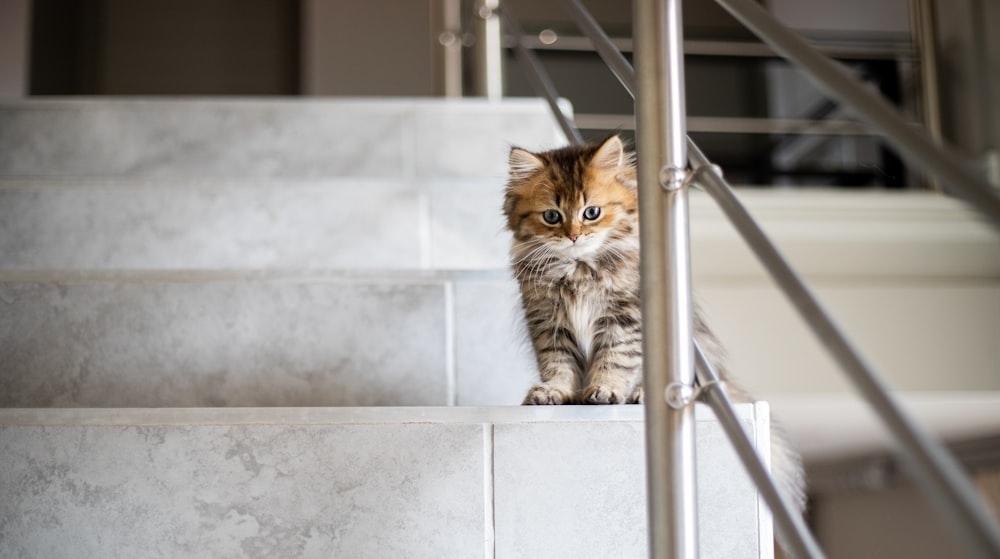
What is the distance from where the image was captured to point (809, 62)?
1.99 feet

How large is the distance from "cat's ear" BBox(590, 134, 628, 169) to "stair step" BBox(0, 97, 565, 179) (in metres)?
0.66

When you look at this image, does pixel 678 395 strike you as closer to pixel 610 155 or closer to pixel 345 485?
pixel 345 485

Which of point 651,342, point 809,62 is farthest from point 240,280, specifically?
point 809,62

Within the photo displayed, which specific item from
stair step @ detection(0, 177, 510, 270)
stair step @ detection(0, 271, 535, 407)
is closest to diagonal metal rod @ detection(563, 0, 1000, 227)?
stair step @ detection(0, 271, 535, 407)

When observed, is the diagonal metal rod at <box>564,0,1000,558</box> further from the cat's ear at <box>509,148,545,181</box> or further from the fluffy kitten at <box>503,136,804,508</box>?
the cat's ear at <box>509,148,545,181</box>

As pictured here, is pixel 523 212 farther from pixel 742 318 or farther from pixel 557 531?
pixel 742 318

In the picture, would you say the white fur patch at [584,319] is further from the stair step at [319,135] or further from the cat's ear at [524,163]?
the stair step at [319,135]

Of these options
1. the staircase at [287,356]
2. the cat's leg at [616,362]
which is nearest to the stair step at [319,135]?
the staircase at [287,356]

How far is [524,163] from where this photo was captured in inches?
55.9

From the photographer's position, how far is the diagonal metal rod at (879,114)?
1.45ft

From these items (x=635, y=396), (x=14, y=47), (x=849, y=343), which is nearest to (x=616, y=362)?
(x=635, y=396)

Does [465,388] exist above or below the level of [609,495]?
above

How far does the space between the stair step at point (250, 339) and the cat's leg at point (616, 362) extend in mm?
193

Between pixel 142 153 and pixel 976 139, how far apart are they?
2.48 m
